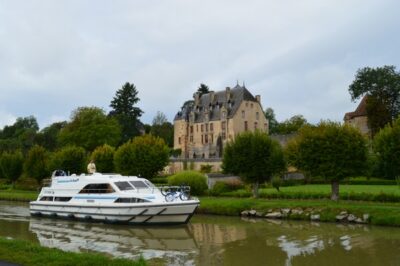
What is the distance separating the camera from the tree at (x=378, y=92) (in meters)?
73.7

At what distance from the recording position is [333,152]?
3016 cm

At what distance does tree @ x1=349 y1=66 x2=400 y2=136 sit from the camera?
73.7m

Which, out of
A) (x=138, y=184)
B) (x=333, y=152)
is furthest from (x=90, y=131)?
(x=333, y=152)

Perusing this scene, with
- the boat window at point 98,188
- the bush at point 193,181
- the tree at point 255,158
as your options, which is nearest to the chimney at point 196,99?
the bush at point 193,181

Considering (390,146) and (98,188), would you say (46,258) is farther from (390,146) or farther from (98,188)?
(390,146)

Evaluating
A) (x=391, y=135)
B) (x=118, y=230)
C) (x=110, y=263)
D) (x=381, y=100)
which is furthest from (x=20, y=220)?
(x=381, y=100)

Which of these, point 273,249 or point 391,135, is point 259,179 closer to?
point 391,135

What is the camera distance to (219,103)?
3563 inches

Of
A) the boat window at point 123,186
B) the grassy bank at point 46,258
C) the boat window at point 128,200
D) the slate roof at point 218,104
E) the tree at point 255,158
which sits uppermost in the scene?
the slate roof at point 218,104

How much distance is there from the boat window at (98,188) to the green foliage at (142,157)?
12.4 m

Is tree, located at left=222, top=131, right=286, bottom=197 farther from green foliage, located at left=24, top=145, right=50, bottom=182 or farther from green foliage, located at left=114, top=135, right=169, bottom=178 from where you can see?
green foliage, located at left=24, top=145, right=50, bottom=182

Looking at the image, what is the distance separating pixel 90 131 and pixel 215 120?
74.8ft

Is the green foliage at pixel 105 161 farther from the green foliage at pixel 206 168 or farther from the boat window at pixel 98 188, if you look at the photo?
the boat window at pixel 98 188

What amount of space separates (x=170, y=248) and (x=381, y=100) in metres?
65.9
